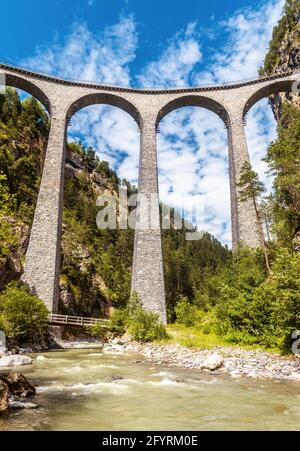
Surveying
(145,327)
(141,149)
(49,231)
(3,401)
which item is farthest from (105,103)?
(3,401)

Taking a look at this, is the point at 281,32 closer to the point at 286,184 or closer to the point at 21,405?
the point at 286,184

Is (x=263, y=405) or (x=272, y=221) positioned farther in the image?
(x=272, y=221)

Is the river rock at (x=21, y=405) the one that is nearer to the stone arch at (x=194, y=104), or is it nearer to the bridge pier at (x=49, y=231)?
the bridge pier at (x=49, y=231)

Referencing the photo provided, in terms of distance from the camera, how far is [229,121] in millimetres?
27578

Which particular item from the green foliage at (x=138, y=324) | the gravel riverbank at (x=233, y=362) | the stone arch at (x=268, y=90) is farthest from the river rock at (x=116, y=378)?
the stone arch at (x=268, y=90)

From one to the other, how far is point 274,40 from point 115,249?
110ft

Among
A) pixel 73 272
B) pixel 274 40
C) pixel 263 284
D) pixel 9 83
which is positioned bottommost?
pixel 263 284

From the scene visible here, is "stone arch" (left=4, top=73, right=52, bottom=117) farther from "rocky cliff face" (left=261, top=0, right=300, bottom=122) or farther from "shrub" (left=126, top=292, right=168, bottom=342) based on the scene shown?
"rocky cliff face" (left=261, top=0, right=300, bottom=122)

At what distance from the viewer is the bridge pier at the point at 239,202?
22927mm

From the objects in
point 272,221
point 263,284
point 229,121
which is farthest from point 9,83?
point 263,284

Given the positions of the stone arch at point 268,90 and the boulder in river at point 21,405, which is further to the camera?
the stone arch at point 268,90

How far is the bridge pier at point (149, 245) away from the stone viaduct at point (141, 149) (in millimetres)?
57

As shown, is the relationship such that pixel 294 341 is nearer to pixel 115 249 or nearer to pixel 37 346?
pixel 37 346

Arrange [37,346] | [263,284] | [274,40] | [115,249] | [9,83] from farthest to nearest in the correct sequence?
[115,249], [274,40], [9,83], [37,346], [263,284]
